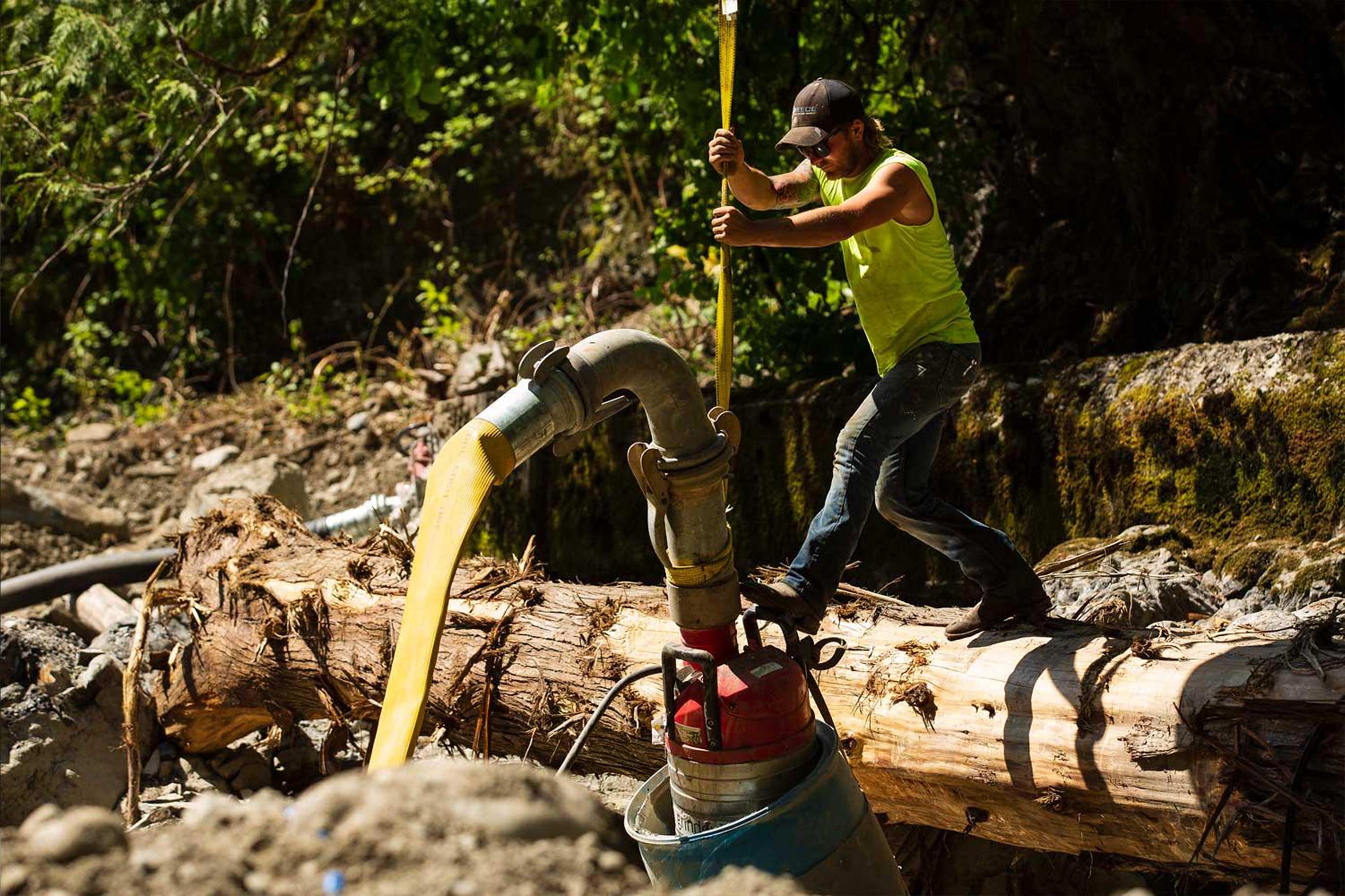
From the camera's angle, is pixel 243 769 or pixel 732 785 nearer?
pixel 732 785

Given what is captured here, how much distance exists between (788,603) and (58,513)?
19.4 feet

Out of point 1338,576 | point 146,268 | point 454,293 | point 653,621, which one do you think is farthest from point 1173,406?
point 146,268

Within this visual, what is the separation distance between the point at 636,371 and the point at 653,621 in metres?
1.27

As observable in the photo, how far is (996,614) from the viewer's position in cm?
321

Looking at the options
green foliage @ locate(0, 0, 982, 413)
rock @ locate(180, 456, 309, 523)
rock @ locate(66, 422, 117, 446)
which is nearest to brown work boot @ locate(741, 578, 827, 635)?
green foliage @ locate(0, 0, 982, 413)

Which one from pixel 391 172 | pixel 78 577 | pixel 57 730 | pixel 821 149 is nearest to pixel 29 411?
pixel 391 172

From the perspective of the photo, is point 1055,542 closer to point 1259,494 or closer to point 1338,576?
point 1259,494

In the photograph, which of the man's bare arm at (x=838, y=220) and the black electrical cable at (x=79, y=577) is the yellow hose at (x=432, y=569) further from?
the black electrical cable at (x=79, y=577)

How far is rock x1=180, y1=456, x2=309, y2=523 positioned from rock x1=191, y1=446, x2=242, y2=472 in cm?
124

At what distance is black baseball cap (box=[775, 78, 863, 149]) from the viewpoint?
3.18 meters

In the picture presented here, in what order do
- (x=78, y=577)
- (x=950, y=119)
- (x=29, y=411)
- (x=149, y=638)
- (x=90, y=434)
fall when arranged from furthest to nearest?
(x=29, y=411) < (x=90, y=434) < (x=950, y=119) < (x=78, y=577) < (x=149, y=638)

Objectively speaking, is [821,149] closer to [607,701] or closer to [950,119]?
[607,701]

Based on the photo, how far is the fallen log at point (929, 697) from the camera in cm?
247

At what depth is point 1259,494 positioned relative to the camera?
4082mm
